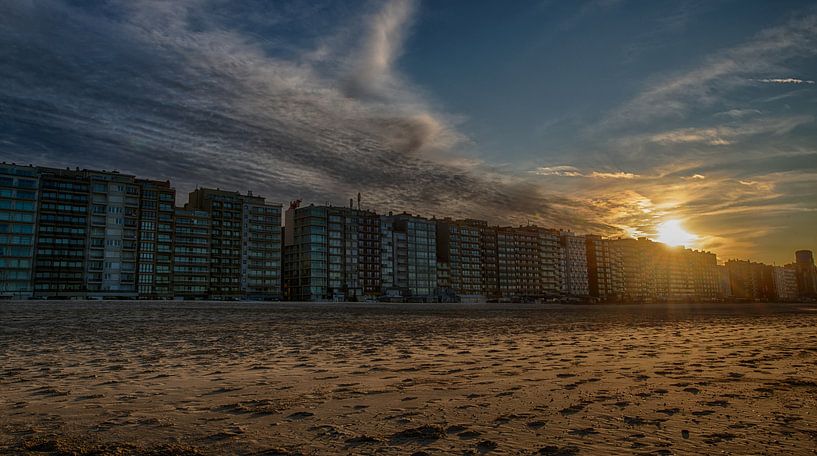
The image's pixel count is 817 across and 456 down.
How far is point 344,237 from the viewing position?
162750 millimetres

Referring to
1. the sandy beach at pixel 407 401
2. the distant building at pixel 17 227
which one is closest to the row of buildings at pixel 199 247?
the distant building at pixel 17 227

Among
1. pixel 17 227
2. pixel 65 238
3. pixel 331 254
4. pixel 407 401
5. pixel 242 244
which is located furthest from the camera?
pixel 331 254

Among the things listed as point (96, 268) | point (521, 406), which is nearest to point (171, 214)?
point (96, 268)

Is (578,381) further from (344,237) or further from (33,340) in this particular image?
(344,237)

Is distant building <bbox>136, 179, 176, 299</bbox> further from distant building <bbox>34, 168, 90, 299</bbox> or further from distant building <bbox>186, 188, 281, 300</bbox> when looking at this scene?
distant building <bbox>186, 188, 281, 300</bbox>

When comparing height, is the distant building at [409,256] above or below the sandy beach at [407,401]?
above

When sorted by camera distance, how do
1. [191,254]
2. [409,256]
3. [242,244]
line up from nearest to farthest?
[191,254], [242,244], [409,256]

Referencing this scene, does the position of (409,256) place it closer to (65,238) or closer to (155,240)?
(155,240)

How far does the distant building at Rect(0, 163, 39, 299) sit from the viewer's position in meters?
110

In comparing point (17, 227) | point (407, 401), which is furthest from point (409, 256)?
point (407, 401)

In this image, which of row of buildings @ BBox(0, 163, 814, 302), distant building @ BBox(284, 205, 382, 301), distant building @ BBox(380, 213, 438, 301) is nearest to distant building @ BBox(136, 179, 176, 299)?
row of buildings @ BBox(0, 163, 814, 302)

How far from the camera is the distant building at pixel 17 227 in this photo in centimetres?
10994

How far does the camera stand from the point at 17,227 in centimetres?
11325

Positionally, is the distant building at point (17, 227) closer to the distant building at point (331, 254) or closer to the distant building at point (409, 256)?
the distant building at point (331, 254)
